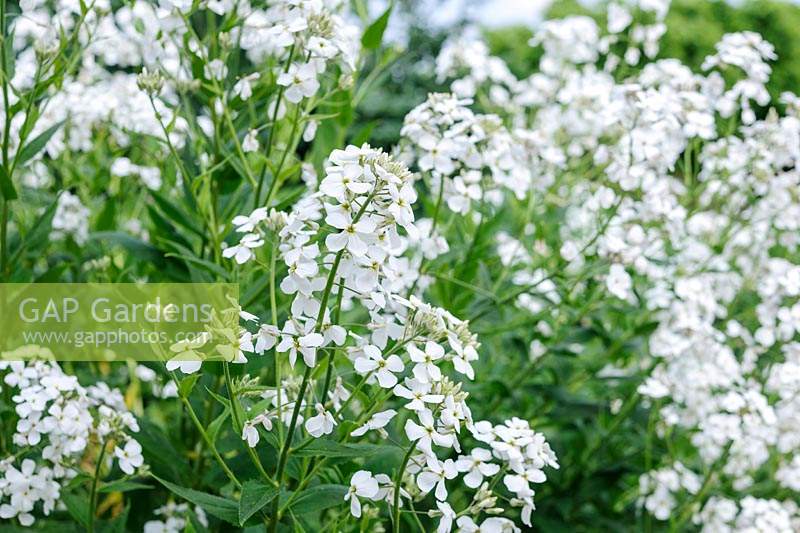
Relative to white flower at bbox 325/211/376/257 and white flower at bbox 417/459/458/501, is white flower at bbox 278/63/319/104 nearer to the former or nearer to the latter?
white flower at bbox 325/211/376/257

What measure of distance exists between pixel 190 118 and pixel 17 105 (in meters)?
0.45

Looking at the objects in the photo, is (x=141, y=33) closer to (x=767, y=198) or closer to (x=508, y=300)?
(x=508, y=300)

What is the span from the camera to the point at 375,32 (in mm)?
2758

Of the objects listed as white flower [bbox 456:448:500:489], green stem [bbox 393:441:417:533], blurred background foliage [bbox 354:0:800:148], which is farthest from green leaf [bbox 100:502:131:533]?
blurred background foliage [bbox 354:0:800:148]

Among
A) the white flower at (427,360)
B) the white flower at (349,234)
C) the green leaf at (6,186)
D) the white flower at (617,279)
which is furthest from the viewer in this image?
the white flower at (617,279)

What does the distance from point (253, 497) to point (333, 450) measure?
0.63ft

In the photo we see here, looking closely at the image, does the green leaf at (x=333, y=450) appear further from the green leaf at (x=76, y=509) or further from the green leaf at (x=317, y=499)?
the green leaf at (x=76, y=509)

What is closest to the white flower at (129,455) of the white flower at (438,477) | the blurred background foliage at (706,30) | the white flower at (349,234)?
the white flower at (438,477)

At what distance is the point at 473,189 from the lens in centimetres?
273

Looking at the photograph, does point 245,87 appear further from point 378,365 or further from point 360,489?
point 360,489

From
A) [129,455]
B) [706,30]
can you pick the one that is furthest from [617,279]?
[706,30]

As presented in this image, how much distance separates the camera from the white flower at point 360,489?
1763 millimetres

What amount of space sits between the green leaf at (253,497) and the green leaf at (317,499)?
72 mm

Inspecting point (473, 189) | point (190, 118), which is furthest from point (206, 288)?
point (473, 189)
